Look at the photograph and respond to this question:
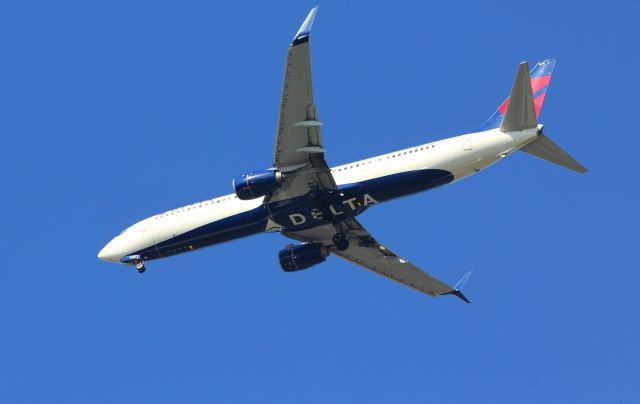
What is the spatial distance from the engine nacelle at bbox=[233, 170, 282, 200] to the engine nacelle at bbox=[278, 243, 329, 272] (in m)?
7.32

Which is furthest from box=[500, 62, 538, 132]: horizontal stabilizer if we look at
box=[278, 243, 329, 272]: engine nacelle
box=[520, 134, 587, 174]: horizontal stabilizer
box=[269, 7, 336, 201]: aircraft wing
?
box=[278, 243, 329, 272]: engine nacelle

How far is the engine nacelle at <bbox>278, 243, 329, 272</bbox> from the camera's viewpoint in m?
57.8

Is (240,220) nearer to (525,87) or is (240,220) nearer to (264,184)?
(264,184)

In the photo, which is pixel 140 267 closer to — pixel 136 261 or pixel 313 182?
pixel 136 261

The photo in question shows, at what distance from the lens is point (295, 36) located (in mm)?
46125

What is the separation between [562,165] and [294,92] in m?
12.5

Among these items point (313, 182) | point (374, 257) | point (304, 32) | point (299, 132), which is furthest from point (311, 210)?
point (304, 32)

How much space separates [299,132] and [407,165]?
17.7ft

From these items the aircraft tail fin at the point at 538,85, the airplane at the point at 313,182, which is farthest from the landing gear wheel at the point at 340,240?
the aircraft tail fin at the point at 538,85

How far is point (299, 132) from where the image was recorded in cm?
4906

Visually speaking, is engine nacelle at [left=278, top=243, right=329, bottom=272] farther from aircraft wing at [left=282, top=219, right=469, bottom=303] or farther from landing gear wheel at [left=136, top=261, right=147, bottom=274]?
landing gear wheel at [left=136, top=261, right=147, bottom=274]

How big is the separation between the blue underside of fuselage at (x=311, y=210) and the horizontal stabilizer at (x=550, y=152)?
12.5 ft

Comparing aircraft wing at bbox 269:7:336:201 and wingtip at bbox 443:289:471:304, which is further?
wingtip at bbox 443:289:471:304

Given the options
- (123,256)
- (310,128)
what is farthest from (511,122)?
(123,256)
